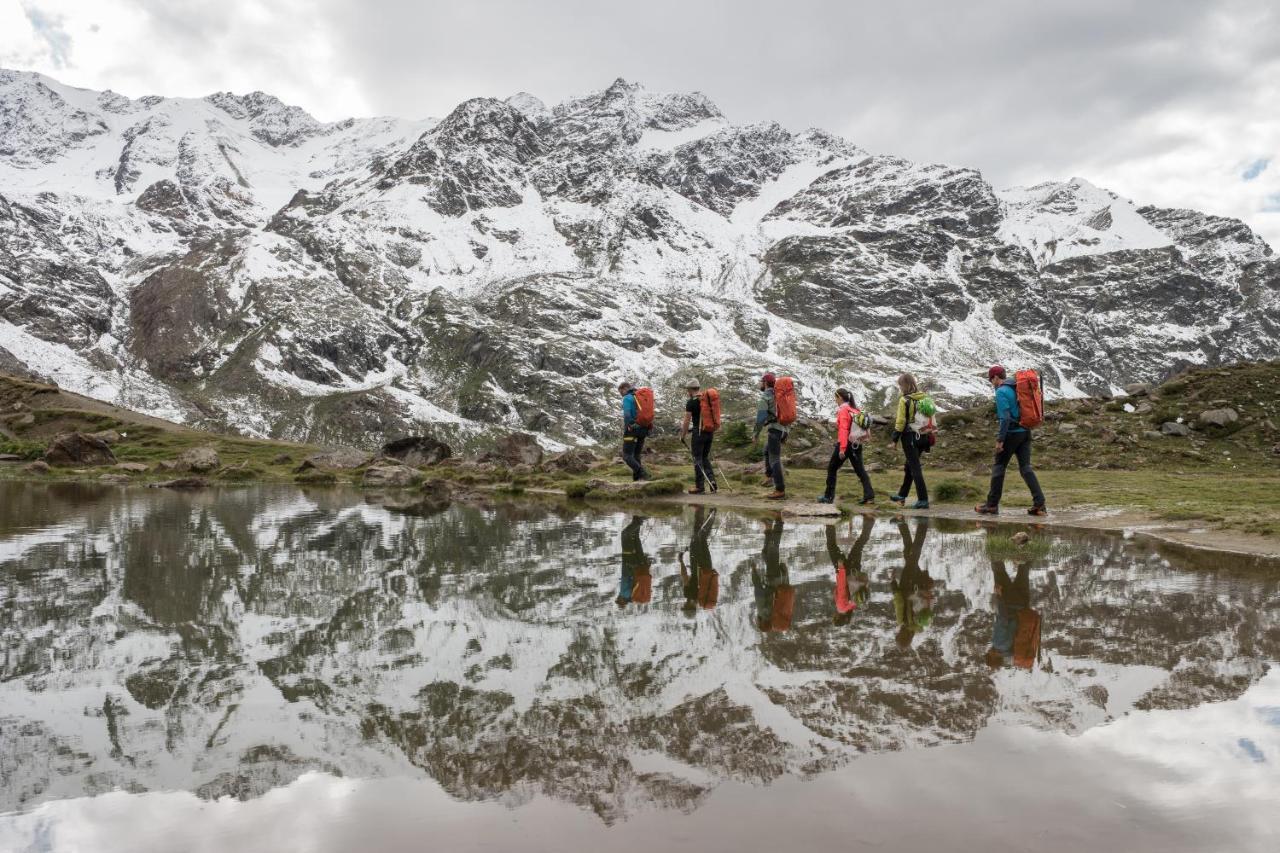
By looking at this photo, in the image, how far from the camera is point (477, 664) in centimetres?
544

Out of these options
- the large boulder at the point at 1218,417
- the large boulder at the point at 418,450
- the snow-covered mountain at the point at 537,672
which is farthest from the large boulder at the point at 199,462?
the large boulder at the point at 1218,417

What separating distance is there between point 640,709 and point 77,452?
38712 millimetres

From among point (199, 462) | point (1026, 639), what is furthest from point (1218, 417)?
point (199, 462)

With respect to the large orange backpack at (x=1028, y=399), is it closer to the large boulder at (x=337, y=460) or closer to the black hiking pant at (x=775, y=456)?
the black hiking pant at (x=775, y=456)

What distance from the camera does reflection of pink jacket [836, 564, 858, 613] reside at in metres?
7.09

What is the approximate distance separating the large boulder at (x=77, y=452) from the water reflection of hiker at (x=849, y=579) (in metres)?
34.6

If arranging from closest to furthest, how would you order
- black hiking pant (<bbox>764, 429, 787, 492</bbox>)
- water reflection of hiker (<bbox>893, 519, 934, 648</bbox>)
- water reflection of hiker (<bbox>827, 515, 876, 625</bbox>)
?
water reflection of hiker (<bbox>893, 519, 934, 648</bbox>) < water reflection of hiker (<bbox>827, 515, 876, 625</bbox>) < black hiking pant (<bbox>764, 429, 787, 492</bbox>)

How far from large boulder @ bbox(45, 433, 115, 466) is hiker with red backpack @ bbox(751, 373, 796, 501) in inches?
1182

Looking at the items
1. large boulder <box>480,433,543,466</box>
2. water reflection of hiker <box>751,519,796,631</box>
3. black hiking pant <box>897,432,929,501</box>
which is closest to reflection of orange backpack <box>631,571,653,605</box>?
water reflection of hiker <box>751,519,796,631</box>

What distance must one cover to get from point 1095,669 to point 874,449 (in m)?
27.7

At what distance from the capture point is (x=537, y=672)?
5.26 meters

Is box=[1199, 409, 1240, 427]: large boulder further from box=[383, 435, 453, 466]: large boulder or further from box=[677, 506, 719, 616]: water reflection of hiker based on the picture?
box=[383, 435, 453, 466]: large boulder

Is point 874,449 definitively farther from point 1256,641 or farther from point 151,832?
point 151,832

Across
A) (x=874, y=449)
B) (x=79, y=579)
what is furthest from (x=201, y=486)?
(x=874, y=449)
